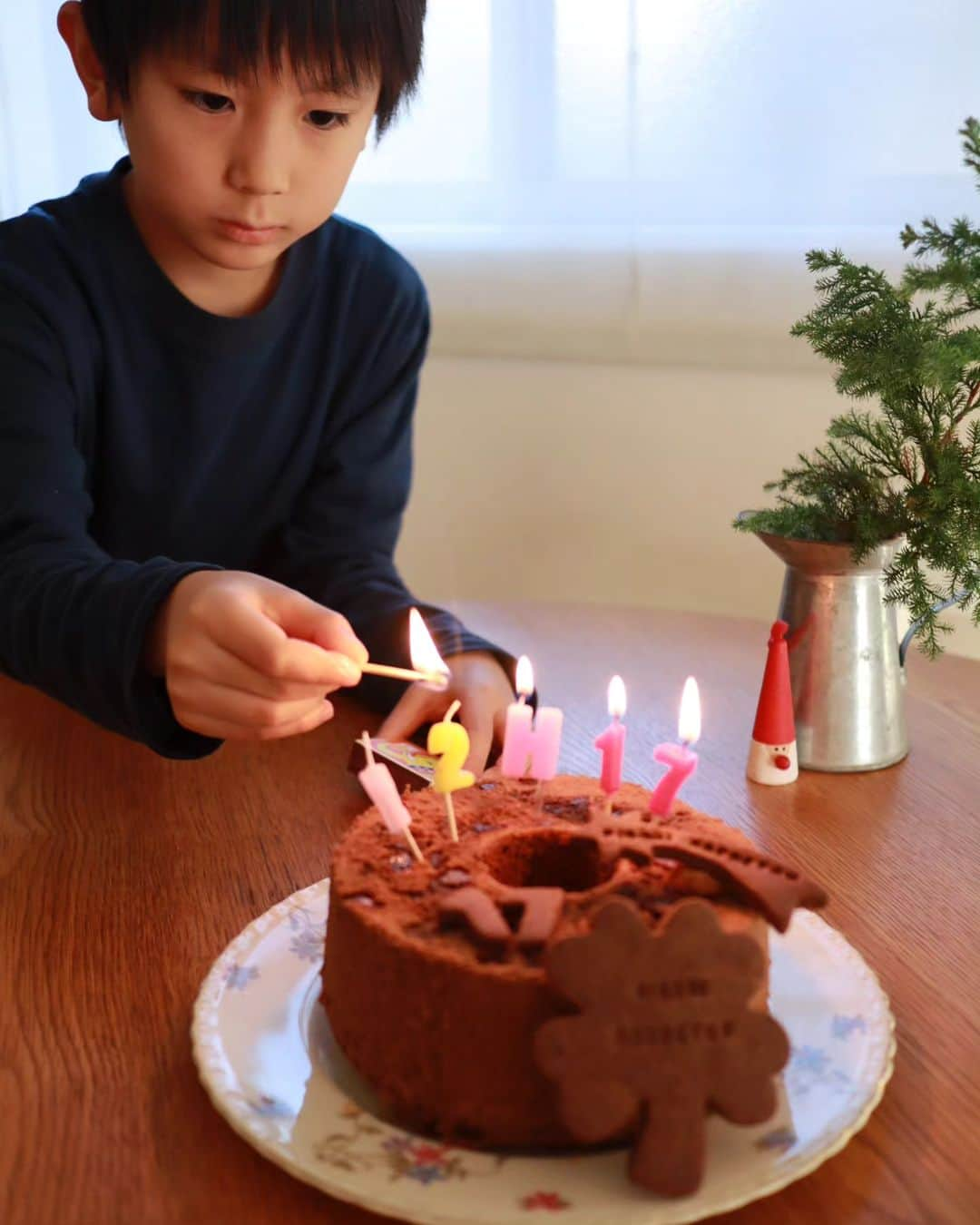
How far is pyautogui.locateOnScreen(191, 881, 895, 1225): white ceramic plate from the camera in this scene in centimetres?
55

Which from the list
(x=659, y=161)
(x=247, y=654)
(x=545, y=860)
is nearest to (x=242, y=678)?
(x=247, y=654)

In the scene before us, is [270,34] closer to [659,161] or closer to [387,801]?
[387,801]

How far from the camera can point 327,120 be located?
3.59 ft

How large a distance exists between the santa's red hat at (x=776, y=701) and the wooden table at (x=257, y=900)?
42 mm

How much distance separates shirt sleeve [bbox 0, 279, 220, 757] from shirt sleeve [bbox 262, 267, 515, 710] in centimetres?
28

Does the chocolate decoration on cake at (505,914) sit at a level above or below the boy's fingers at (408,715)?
above

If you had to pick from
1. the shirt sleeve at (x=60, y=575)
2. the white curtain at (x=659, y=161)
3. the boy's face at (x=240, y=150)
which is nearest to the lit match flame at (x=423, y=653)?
the shirt sleeve at (x=60, y=575)

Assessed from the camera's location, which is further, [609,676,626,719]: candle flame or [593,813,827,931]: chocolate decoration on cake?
[609,676,626,719]: candle flame

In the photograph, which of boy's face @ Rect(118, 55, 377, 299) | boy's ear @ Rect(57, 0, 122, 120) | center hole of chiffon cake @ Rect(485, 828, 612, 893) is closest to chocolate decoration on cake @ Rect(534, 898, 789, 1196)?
center hole of chiffon cake @ Rect(485, 828, 612, 893)

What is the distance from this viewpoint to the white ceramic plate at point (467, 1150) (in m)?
0.55

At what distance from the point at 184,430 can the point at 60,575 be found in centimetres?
40

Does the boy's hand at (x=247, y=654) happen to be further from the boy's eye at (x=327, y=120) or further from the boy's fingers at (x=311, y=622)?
the boy's eye at (x=327, y=120)

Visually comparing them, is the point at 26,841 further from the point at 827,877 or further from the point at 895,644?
the point at 895,644

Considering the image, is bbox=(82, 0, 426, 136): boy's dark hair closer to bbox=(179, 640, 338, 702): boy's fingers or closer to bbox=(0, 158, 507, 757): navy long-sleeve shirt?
bbox=(0, 158, 507, 757): navy long-sleeve shirt
